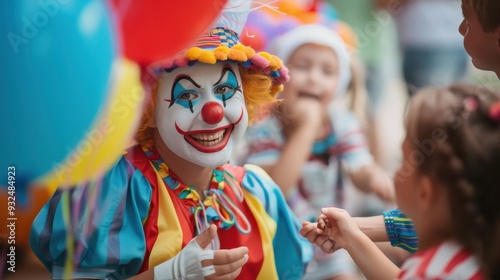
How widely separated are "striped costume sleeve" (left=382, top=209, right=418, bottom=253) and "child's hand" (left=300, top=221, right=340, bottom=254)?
14 cm

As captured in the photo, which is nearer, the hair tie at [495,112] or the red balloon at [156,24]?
the hair tie at [495,112]

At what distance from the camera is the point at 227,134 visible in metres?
1.89

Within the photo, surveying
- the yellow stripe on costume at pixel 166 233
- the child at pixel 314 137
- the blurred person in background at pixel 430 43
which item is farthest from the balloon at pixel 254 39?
the blurred person in background at pixel 430 43

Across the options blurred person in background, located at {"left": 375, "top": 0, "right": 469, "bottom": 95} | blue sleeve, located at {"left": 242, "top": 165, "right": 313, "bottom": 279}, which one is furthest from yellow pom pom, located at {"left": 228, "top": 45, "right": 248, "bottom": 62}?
blurred person in background, located at {"left": 375, "top": 0, "right": 469, "bottom": 95}

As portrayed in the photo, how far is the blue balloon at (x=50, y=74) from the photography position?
1.55 metres

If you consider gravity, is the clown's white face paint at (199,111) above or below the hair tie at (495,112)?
above

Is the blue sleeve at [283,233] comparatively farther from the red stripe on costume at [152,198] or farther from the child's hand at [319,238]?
the red stripe on costume at [152,198]

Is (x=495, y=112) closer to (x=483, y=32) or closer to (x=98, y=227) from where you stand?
(x=483, y=32)

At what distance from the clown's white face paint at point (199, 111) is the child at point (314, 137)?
73 cm

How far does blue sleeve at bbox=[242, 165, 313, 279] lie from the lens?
79.3 inches

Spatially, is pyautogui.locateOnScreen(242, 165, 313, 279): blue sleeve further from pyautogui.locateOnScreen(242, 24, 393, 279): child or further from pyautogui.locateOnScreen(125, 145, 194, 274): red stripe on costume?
pyautogui.locateOnScreen(242, 24, 393, 279): child

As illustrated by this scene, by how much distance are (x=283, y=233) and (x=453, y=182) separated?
1.92 ft

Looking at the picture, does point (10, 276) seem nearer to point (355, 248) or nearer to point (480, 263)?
point (355, 248)

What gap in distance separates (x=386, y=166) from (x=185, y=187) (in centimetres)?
181
